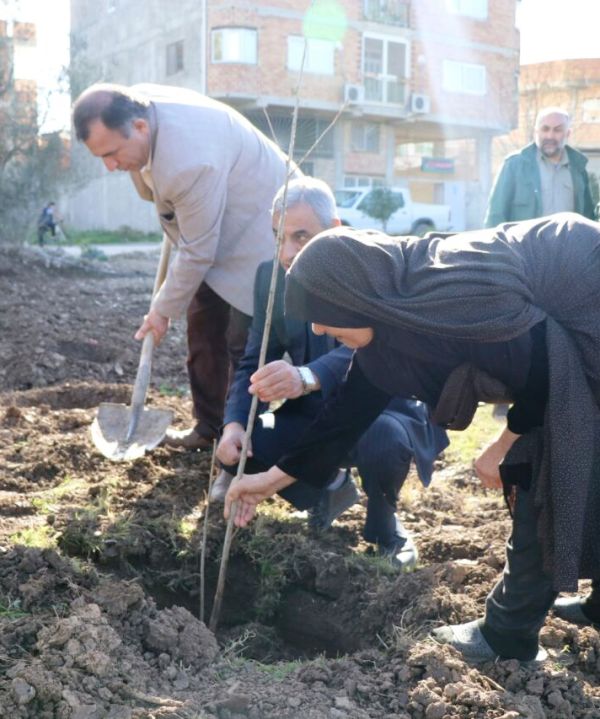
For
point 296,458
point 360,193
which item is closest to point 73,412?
point 296,458

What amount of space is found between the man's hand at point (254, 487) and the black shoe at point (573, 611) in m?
0.93

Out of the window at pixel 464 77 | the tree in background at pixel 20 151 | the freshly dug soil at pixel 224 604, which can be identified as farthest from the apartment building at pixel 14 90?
the window at pixel 464 77

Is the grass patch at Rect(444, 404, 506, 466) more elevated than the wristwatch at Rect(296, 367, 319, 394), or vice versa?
the wristwatch at Rect(296, 367, 319, 394)

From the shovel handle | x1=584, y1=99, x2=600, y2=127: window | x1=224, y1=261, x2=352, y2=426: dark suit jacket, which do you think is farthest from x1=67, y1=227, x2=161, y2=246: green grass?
x1=224, y1=261, x2=352, y2=426: dark suit jacket

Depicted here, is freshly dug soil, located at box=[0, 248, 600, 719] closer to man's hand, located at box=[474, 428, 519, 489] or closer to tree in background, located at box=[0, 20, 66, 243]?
man's hand, located at box=[474, 428, 519, 489]

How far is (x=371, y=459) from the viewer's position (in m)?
3.36

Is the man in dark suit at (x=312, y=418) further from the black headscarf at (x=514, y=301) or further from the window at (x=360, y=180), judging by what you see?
the window at (x=360, y=180)

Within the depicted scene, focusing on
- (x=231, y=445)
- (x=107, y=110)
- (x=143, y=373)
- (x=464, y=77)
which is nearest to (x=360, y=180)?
(x=464, y=77)

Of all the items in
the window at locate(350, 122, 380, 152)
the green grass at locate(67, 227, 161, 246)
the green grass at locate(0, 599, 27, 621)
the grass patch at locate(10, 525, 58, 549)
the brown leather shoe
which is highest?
the window at locate(350, 122, 380, 152)

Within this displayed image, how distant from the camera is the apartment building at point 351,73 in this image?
26859 millimetres

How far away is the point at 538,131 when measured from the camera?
5.94 m

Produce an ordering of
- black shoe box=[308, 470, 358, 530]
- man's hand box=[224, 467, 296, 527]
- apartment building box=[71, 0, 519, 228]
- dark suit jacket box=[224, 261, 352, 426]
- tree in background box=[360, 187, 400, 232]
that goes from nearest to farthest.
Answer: man's hand box=[224, 467, 296, 527] → dark suit jacket box=[224, 261, 352, 426] → black shoe box=[308, 470, 358, 530] → tree in background box=[360, 187, 400, 232] → apartment building box=[71, 0, 519, 228]

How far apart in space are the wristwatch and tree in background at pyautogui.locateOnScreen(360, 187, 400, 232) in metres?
→ 20.2

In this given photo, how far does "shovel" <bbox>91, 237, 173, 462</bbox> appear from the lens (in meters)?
4.51
